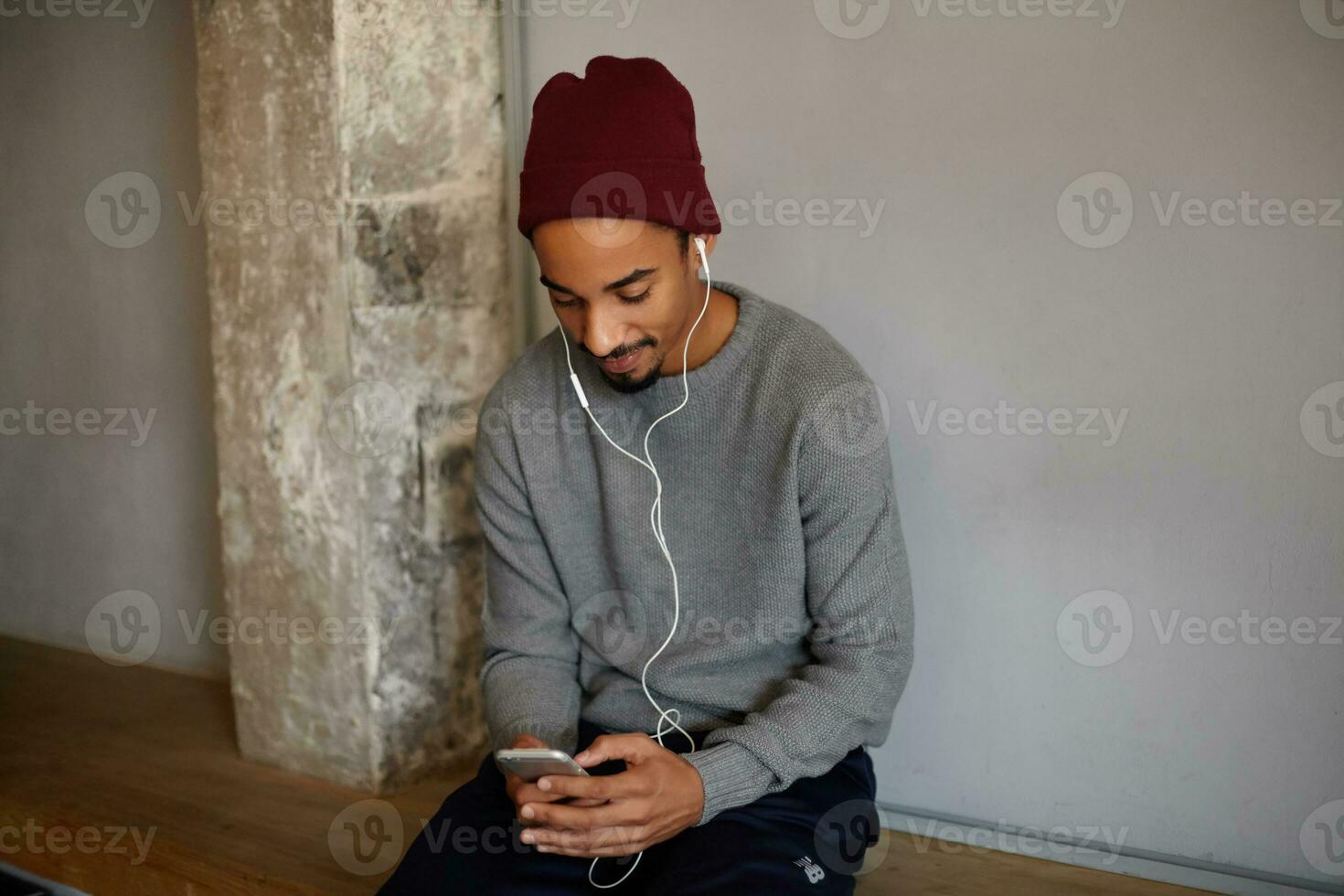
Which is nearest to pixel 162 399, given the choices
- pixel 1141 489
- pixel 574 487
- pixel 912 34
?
pixel 574 487

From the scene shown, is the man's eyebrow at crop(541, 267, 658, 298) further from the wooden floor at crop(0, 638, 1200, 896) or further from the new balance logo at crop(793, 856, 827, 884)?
the wooden floor at crop(0, 638, 1200, 896)

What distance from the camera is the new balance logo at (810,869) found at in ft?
4.50

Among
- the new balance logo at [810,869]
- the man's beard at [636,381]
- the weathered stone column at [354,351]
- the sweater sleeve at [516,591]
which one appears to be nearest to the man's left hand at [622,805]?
the new balance logo at [810,869]

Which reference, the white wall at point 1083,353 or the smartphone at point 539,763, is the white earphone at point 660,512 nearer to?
the smartphone at point 539,763

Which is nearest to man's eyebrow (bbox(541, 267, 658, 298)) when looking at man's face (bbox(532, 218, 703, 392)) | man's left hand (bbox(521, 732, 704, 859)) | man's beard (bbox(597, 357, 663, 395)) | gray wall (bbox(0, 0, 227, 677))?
man's face (bbox(532, 218, 703, 392))

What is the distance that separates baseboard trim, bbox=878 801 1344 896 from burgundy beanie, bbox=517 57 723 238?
1.12 metres

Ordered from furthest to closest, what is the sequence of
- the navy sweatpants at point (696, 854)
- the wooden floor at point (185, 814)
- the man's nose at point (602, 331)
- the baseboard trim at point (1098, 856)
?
the wooden floor at point (185, 814), the baseboard trim at point (1098, 856), the man's nose at point (602, 331), the navy sweatpants at point (696, 854)

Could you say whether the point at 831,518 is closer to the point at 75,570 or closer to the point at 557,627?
the point at 557,627

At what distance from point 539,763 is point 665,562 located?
0.37 meters

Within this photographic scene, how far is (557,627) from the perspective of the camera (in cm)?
172

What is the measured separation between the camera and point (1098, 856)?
1.87 metres

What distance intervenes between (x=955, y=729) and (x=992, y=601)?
0.78 ft

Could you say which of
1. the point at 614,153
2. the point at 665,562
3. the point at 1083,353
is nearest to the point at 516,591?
the point at 665,562

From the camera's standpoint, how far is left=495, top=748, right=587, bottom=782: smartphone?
1.36 m
